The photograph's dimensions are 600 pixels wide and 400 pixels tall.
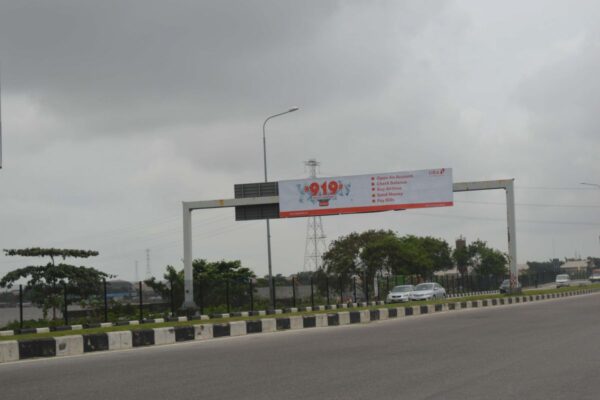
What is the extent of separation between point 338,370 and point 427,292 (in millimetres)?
37887

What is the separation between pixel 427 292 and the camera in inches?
1810

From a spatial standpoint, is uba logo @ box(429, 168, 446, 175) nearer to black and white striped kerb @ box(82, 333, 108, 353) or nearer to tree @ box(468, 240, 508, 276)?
black and white striped kerb @ box(82, 333, 108, 353)

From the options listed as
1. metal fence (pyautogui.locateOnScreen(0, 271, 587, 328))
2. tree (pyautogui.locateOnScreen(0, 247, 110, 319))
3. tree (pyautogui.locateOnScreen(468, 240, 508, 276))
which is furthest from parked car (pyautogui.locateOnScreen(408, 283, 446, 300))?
tree (pyautogui.locateOnScreen(468, 240, 508, 276))

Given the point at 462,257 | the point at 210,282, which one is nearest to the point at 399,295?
the point at 210,282

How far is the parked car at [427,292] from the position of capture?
148ft

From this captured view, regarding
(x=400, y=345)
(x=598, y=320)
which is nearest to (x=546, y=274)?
(x=598, y=320)

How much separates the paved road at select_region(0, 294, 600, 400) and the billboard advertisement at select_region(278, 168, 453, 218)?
103 ft

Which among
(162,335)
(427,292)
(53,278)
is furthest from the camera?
(427,292)

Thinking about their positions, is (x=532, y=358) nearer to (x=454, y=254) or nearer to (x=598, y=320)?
(x=598, y=320)

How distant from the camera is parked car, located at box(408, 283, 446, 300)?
148 feet

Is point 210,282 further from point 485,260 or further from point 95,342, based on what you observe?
point 485,260

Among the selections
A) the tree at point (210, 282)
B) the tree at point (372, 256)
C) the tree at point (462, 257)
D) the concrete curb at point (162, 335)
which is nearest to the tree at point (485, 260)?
the tree at point (462, 257)

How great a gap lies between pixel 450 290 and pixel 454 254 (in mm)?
62285

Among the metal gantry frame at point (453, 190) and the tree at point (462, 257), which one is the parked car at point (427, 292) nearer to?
the metal gantry frame at point (453, 190)
